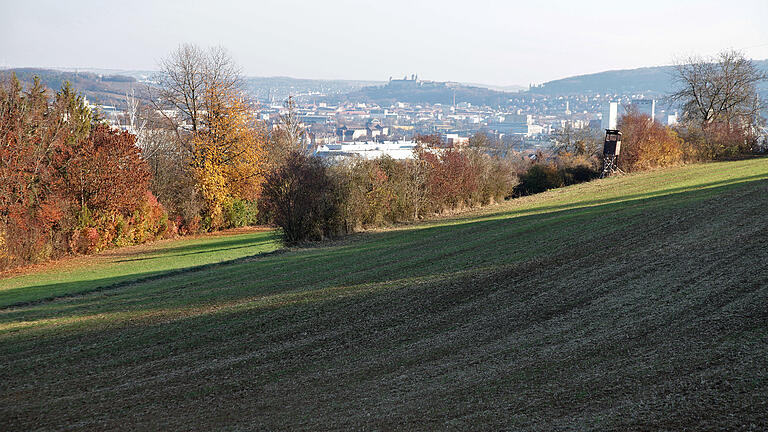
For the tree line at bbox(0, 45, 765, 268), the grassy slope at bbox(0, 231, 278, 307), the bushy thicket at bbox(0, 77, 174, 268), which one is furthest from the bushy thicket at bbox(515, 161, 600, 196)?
the bushy thicket at bbox(0, 77, 174, 268)

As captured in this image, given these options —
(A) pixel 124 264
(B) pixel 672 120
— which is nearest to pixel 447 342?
(A) pixel 124 264

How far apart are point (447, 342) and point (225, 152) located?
33678 millimetres

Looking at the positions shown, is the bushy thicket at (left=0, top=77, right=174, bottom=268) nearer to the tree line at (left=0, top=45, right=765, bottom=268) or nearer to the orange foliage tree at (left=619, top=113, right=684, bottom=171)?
the tree line at (left=0, top=45, right=765, bottom=268)

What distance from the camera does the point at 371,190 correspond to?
99.6 ft

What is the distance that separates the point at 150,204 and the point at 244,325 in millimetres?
26760

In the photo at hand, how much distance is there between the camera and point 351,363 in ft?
31.4

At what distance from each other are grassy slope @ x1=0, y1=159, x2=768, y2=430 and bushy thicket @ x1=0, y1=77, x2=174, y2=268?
37.5 feet

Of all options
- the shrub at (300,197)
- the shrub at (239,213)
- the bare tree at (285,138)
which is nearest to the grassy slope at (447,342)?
the shrub at (300,197)

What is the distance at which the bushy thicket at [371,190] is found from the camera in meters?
26.2

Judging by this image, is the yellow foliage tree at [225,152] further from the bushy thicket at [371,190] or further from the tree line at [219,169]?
the bushy thicket at [371,190]

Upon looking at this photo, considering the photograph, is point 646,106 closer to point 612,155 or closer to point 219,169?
point 612,155

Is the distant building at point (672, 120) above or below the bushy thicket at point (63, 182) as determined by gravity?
above

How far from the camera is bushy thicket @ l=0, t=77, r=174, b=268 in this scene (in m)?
27.8

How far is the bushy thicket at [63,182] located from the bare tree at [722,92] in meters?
44.7
